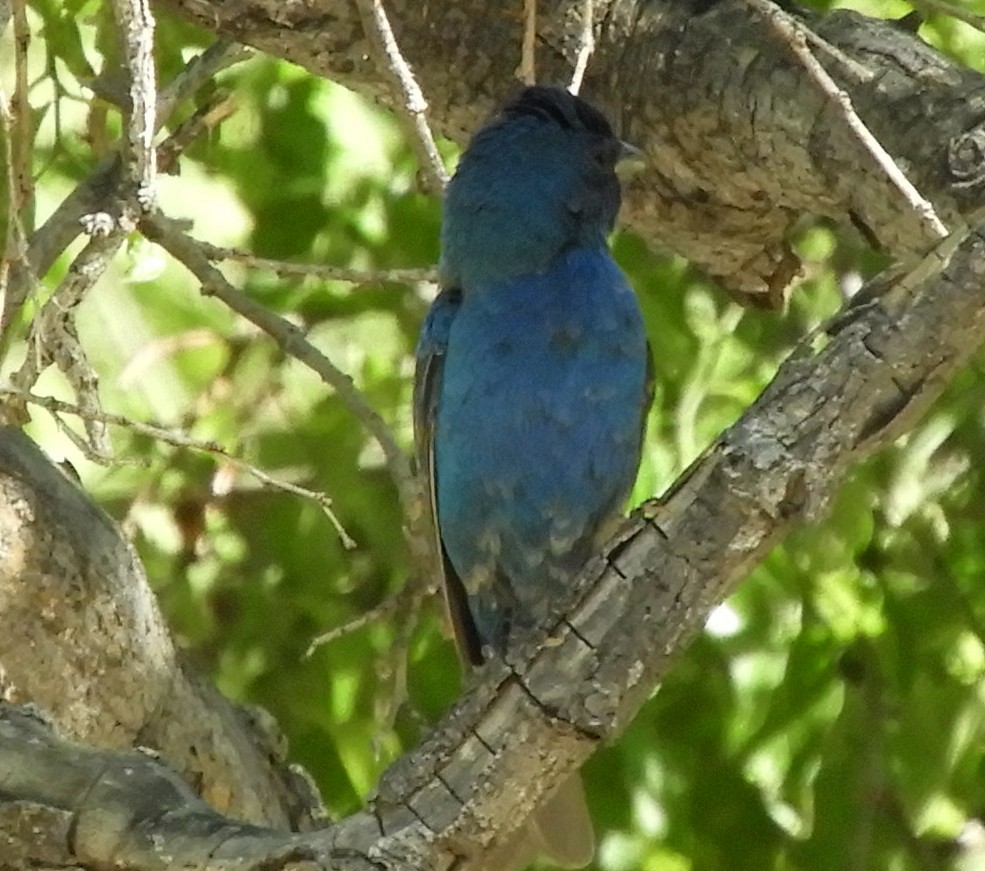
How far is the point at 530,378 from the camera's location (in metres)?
3.20

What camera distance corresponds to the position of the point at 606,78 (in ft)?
11.1

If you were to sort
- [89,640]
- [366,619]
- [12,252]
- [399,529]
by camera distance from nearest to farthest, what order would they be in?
[12,252]
[89,640]
[366,619]
[399,529]

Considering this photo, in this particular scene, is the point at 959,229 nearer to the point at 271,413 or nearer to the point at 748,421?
the point at 748,421

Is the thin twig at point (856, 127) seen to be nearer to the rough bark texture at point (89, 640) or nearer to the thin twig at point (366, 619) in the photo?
the thin twig at point (366, 619)

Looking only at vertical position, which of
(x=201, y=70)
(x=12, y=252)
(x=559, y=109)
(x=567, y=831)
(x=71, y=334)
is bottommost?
(x=567, y=831)

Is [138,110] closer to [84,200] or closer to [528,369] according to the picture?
[84,200]

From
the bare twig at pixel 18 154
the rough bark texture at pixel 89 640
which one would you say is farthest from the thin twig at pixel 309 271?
the rough bark texture at pixel 89 640

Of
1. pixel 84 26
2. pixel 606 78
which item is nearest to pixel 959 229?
pixel 606 78

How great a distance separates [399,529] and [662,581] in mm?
1587

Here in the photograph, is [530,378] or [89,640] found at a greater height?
[530,378]

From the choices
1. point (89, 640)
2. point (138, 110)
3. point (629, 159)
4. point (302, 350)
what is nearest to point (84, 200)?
point (302, 350)

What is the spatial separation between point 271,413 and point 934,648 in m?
1.34

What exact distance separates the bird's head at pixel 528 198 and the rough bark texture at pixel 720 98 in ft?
0.31

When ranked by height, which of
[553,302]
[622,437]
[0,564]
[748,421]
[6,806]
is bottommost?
[6,806]
